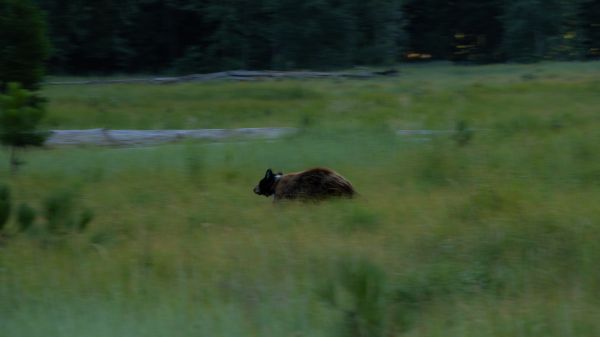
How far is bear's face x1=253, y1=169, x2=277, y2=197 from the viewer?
35.4 feet

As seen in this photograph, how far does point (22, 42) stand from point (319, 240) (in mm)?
9880

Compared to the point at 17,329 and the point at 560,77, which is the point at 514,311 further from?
the point at 560,77

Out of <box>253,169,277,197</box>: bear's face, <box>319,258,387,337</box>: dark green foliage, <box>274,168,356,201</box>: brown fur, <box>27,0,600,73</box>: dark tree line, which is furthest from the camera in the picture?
<box>27,0,600,73</box>: dark tree line

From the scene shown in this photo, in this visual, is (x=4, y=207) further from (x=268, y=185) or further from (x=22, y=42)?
(x=22, y=42)

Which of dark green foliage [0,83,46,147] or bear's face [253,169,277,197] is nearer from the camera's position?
dark green foliage [0,83,46,147]

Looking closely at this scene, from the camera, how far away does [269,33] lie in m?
51.2

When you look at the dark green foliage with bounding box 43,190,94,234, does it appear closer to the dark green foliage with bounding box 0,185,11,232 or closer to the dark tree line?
the dark green foliage with bounding box 0,185,11,232

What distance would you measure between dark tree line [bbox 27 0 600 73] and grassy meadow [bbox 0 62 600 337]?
33181 mm

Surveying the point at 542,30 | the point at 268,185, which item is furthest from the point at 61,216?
the point at 542,30

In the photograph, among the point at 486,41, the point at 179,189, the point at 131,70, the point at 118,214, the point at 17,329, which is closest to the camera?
the point at 17,329

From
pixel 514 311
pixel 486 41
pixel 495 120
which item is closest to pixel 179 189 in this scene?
pixel 514 311

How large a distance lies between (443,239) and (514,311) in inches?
80.9

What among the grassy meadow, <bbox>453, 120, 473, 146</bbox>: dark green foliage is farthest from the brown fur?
<bbox>453, 120, 473, 146</bbox>: dark green foliage

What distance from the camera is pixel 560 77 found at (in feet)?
102
